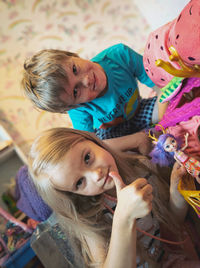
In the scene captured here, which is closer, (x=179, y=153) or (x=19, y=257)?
(x=179, y=153)

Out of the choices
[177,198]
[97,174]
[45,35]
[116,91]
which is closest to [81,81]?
[116,91]

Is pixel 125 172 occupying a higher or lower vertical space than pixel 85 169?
lower

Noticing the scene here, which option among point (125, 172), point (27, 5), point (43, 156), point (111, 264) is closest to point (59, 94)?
point (43, 156)

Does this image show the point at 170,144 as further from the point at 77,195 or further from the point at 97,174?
the point at 77,195

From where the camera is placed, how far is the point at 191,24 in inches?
11.1

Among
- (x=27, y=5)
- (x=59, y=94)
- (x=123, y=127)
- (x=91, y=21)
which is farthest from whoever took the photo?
(x=91, y=21)

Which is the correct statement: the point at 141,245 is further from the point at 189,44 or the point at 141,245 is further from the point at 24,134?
the point at 24,134

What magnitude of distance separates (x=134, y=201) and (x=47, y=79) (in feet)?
1.26

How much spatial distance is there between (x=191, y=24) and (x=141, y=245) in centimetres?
56

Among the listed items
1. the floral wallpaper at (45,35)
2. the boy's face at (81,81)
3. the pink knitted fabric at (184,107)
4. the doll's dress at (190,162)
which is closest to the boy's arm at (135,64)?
the boy's face at (81,81)

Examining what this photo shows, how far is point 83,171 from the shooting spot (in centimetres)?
46

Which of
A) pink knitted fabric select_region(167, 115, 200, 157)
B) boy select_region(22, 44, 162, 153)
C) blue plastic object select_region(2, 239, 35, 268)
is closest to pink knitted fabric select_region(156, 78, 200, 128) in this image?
pink knitted fabric select_region(167, 115, 200, 157)

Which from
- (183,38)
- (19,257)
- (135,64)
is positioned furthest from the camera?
(19,257)

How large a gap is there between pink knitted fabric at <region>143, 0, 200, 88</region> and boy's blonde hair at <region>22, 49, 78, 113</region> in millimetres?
263
